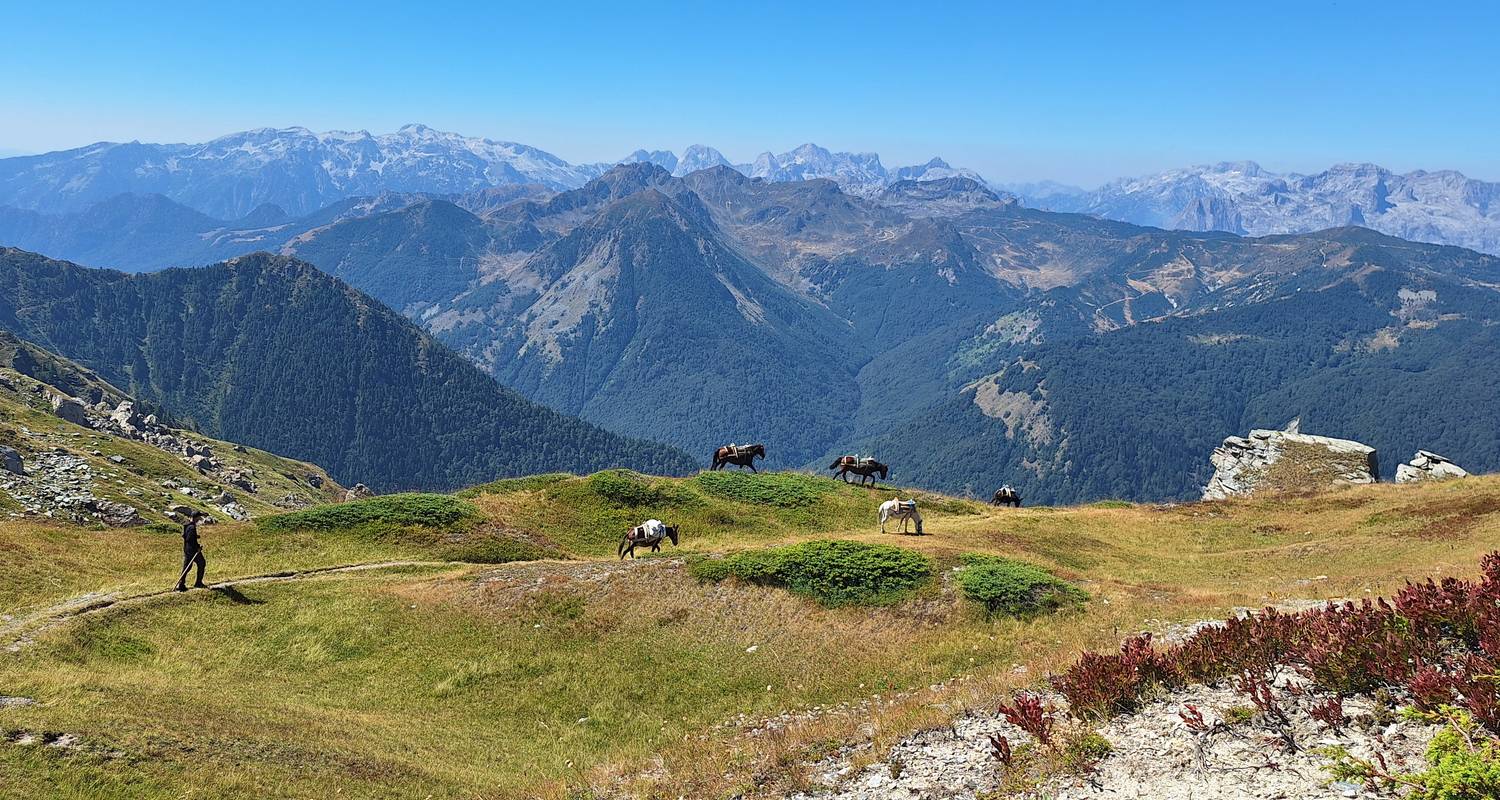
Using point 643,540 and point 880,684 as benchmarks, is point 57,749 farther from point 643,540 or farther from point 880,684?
point 643,540

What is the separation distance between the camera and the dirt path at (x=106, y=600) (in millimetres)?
21797

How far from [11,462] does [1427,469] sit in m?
127

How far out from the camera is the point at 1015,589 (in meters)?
27.0

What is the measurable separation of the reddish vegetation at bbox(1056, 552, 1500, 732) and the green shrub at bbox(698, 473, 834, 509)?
36476 millimetres

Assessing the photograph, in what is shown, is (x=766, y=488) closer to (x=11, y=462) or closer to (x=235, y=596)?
(x=235, y=596)

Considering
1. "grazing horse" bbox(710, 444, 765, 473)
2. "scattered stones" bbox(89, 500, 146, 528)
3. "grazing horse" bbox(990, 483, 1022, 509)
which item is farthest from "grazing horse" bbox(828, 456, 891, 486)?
"scattered stones" bbox(89, 500, 146, 528)

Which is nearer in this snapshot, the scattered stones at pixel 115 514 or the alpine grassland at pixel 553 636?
the alpine grassland at pixel 553 636

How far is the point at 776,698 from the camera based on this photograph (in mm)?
21625

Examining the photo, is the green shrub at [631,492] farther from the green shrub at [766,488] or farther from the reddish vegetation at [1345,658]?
the reddish vegetation at [1345,658]

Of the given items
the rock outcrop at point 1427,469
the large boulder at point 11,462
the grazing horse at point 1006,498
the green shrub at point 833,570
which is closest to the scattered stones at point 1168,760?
the green shrub at point 833,570

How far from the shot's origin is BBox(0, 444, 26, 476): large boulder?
54.4 meters

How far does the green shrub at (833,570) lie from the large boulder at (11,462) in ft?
193

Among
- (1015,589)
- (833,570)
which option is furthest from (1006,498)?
(833,570)

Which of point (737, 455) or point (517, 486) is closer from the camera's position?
point (517, 486)
